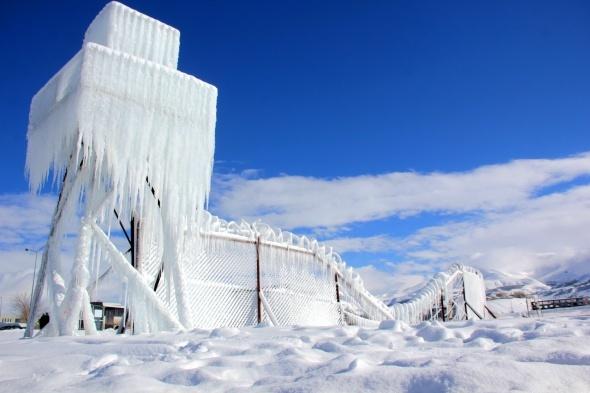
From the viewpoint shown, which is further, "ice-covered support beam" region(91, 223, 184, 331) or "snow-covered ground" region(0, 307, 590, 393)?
"ice-covered support beam" region(91, 223, 184, 331)

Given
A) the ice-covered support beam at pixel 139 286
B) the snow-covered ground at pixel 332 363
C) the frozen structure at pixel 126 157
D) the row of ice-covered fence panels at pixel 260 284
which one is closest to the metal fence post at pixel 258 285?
the row of ice-covered fence panels at pixel 260 284

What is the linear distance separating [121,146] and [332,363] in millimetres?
5324

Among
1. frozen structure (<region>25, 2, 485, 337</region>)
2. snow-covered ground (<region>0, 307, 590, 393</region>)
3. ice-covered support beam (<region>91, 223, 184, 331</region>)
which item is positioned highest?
frozen structure (<region>25, 2, 485, 337</region>)

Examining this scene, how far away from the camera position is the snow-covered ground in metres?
2.41

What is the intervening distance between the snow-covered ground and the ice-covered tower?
8.72 feet

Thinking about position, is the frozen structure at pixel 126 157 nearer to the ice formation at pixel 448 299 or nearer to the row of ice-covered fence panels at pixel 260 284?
the row of ice-covered fence panels at pixel 260 284

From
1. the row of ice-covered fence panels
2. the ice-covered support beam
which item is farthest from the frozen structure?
the row of ice-covered fence panels

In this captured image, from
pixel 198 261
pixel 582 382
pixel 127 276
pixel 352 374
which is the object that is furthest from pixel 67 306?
pixel 582 382

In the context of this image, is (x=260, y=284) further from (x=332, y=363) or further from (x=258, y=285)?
(x=332, y=363)

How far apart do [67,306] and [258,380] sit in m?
4.93

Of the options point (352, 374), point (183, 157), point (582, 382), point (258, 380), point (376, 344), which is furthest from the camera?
point (183, 157)

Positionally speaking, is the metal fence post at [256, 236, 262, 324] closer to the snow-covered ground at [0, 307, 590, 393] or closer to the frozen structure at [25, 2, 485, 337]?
the frozen structure at [25, 2, 485, 337]

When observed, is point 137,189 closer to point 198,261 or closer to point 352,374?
point 198,261

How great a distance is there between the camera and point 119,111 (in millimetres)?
7230
